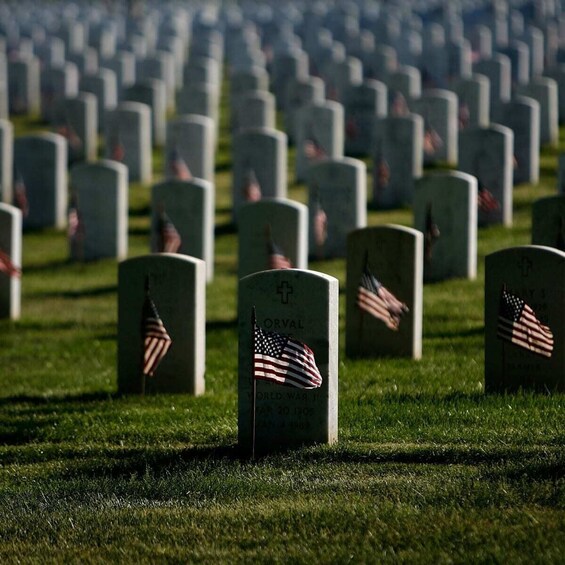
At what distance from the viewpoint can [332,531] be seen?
26.2 ft

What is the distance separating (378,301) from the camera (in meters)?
12.8

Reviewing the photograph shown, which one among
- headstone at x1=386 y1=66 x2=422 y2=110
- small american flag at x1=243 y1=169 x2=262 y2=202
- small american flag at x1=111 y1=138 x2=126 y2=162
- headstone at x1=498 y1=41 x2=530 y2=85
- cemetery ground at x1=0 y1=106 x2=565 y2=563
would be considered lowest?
cemetery ground at x1=0 y1=106 x2=565 y2=563

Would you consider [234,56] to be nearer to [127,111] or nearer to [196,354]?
[127,111]

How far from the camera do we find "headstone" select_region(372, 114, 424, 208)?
69.0 ft

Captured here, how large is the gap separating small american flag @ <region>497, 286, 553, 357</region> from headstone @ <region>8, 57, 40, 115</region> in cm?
2217

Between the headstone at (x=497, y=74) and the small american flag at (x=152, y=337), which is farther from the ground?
the headstone at (x=497, y=74)

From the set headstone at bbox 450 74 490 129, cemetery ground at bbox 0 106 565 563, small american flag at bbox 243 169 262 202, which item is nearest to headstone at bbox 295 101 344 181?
small american flag at bbox 243 169 262 202

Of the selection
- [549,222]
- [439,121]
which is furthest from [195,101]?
[549,222]

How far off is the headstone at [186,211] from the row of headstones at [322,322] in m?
4.54

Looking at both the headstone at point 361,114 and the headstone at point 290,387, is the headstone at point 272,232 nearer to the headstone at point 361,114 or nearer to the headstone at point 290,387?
the headstone at point 290,387

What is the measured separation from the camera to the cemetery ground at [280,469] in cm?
785

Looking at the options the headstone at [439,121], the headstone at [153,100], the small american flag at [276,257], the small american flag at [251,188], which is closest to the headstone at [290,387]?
the small american flag at [276,257]

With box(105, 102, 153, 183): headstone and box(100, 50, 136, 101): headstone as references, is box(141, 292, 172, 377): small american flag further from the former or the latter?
box(100, 50, 136, 101): headstone

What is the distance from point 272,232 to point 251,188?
5155mm
